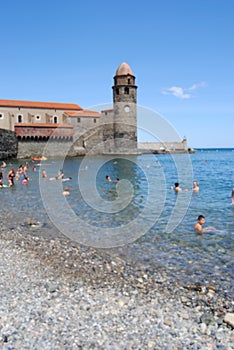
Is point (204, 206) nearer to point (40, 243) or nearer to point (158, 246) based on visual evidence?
point (158, 246)

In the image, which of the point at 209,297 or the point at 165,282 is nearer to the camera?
the point at 209,297

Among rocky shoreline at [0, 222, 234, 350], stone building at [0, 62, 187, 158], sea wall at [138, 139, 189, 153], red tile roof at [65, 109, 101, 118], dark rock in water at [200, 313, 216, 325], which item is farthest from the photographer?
sea wall at [138, 139, 189, 153]

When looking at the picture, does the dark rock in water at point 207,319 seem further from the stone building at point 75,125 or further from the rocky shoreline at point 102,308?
the stone building at point 75,125

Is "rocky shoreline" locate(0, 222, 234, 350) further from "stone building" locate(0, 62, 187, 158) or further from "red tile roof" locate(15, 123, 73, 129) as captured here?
"red tile roof" locate(15, 123, 73, 129)

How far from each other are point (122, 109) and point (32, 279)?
5069cm

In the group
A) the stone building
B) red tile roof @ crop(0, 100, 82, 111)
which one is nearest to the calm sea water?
the stone building

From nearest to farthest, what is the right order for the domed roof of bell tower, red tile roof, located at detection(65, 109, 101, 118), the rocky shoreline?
the rocky shoreline → the domed roof of bell tower → red tile roof, located at detection(65, 109, 101, 118)

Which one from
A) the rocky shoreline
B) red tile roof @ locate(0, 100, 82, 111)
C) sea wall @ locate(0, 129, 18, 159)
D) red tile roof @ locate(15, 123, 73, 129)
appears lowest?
the rocky shoreline

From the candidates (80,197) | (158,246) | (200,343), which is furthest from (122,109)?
(200,343)

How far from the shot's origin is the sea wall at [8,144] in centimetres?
4062

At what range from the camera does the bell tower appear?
172 ft

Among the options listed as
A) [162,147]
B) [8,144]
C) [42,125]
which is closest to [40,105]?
[42,125]

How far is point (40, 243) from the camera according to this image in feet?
24.6

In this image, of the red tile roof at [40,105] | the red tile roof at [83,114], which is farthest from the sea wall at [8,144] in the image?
the red tile roof at [83,114]
